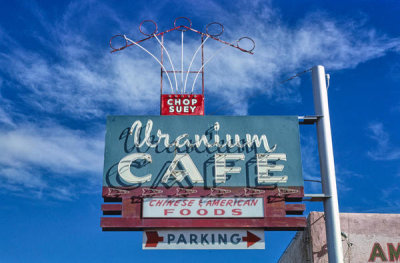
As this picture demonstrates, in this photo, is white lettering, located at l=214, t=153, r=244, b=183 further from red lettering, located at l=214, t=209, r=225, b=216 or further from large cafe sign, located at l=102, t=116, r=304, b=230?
red lettering, located at l=214, t=209, r=225, b=216

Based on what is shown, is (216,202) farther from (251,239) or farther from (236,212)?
(251,239)

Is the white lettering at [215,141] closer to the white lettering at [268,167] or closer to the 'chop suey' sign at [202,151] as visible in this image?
the 'chop suey' sign at [202,151]

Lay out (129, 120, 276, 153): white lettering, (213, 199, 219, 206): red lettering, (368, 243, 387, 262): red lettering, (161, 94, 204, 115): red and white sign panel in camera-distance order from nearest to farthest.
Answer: (368, 243, 387, 262): red lettering < (213, 199, 219, 206): red lettering < (129, 120, 276, 153): white lettering < (161, 94, 204, 115): red and white sign panel

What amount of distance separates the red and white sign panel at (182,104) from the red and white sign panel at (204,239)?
12.3ft

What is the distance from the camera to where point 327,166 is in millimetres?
15039

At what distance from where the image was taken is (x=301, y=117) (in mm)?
15836

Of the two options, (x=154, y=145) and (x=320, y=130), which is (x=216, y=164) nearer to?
(x=154, y=145)

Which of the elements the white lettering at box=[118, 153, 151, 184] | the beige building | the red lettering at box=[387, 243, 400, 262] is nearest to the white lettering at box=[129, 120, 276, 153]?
the white lettering at box=[118, 153, 151, 184]

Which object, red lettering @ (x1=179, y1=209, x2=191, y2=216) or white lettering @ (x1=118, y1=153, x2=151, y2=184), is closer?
red lettering @ (x1=179, y1=209, x2=191, y2=216)

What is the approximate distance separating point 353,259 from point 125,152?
23.6 ft

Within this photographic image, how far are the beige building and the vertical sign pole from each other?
558mm

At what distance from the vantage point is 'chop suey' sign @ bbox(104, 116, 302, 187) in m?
15.1

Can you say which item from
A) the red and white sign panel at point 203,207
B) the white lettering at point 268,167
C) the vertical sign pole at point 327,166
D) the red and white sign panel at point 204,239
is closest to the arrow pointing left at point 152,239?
the red and white sign panel at point 204,239

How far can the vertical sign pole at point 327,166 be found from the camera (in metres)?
14.0
